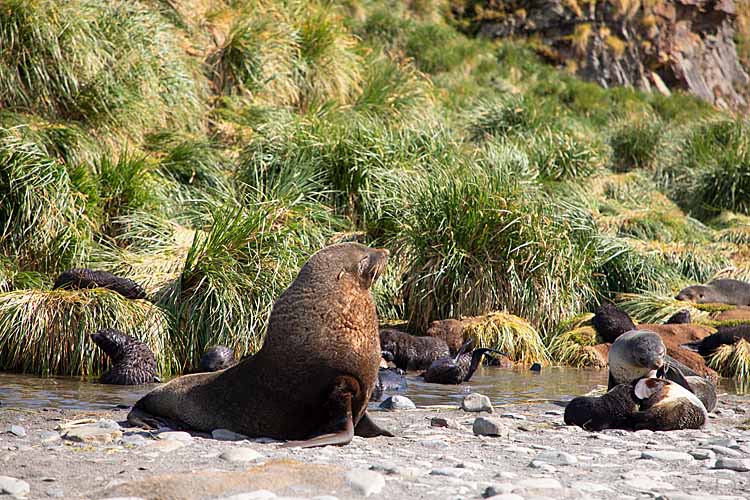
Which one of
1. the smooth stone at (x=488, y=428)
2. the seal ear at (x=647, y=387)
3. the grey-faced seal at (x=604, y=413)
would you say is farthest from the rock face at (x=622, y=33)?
the smooth stone at (x=488, y=428)

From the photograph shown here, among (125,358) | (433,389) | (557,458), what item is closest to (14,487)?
(557,458)

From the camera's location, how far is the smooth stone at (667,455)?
178 inches

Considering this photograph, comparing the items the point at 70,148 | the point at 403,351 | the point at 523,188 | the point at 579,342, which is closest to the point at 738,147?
the point at 523,188

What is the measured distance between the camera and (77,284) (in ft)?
28.2

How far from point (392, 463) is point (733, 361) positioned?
19.5 ft

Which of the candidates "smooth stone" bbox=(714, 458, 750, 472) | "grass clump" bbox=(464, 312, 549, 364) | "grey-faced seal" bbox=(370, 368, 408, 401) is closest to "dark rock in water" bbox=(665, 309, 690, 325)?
"grass clump" bbox=(464, 312, 549, 364)

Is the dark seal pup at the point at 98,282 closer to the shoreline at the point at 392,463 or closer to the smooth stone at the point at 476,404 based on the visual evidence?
the shoreline at the point at 392,463

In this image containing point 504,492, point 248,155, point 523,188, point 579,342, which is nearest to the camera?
point 504,492

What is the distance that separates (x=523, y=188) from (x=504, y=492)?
25.3ft

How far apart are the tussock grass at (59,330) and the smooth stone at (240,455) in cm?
403

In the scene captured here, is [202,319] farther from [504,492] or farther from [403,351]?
[504,492]

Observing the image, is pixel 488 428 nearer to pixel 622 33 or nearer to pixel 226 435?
pixel 226 435

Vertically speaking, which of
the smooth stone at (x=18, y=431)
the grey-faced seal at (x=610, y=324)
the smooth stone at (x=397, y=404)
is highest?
the grey-faced seal at (x=610, y=324)

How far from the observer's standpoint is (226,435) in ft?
16.3
